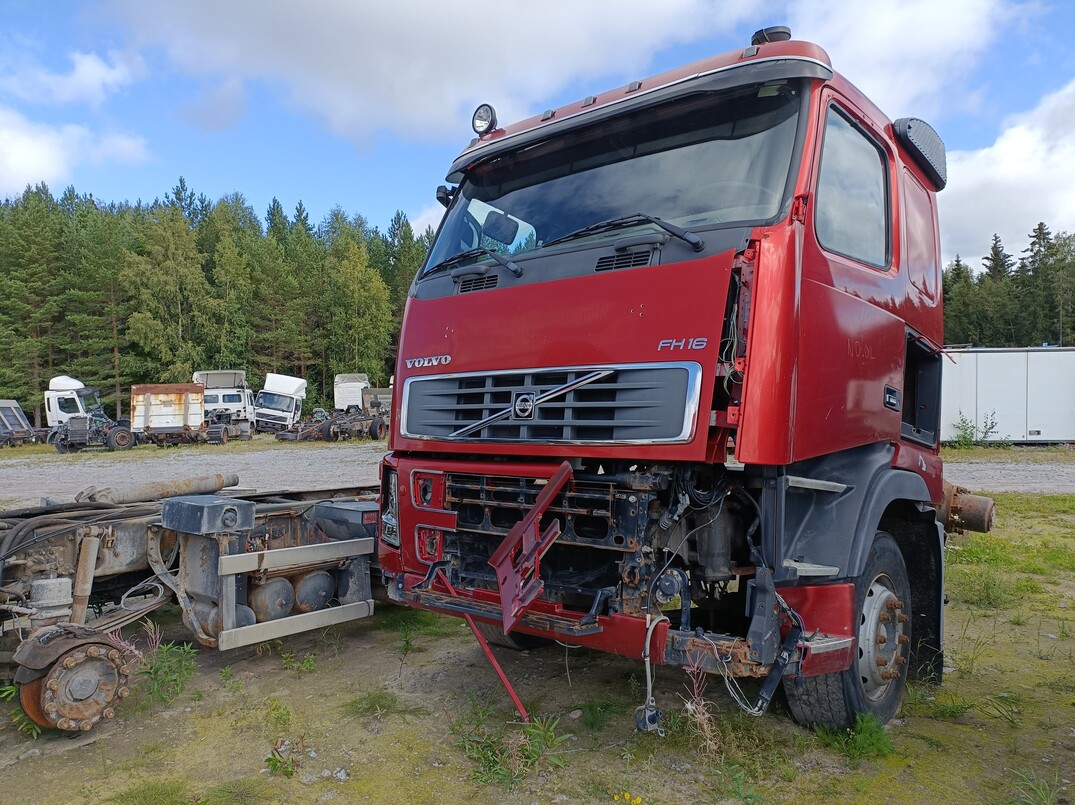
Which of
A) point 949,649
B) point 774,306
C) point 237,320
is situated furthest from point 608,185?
point 237,320

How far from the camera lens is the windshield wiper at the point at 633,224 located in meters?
3.16

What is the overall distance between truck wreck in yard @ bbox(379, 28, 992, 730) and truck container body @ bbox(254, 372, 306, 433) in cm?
3469

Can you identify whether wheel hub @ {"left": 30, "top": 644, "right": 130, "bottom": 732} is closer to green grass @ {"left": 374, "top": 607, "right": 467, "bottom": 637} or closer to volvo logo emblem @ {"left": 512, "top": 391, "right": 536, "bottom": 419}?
green grass @ {"left": 374, "top": 607, "right": 467, "bottom": 637}

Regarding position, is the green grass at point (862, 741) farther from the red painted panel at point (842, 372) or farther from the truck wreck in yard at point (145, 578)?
the truck wreck in yard at point (145, 578)

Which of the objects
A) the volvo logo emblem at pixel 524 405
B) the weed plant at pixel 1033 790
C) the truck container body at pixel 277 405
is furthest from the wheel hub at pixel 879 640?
the truck container body at pixel 277 405

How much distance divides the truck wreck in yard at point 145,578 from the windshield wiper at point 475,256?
5.86ft

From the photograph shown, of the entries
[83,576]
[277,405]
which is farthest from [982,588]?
[277,405]

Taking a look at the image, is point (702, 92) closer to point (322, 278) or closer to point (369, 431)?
point (369, 431)

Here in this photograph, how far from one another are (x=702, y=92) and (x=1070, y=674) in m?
4.25

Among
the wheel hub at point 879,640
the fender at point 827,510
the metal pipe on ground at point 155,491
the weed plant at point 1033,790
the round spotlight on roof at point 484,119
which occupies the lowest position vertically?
the weed plant at point 1033,790

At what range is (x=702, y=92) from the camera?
3.52 m

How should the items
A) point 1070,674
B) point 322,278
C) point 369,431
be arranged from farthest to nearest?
1. point 322,278
2. point 369,431
3. point 1070,674

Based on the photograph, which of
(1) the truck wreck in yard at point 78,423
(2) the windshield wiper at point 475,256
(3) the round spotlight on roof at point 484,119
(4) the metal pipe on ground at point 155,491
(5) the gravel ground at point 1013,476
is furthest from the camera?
(1) the truck wreck in yard at point 78,423

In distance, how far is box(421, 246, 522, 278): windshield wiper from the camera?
3.77 metres
